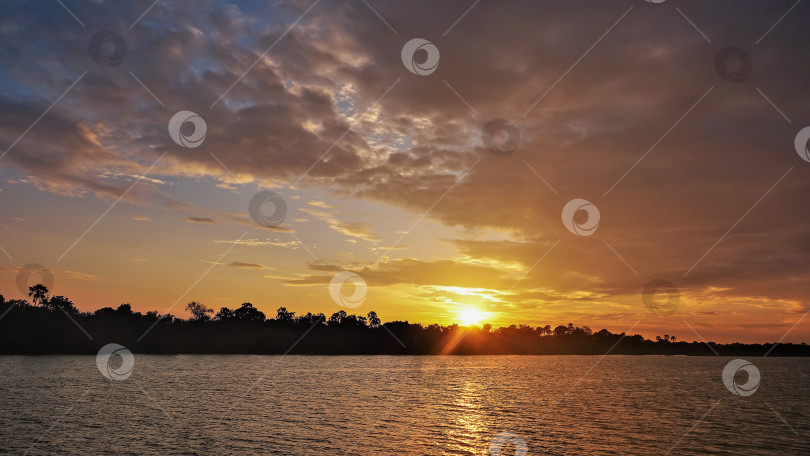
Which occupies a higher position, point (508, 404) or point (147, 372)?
point (508, 404)

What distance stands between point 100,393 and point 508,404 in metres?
71.4

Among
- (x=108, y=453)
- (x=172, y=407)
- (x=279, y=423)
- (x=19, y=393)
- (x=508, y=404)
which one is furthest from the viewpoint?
(x=508, y=404)

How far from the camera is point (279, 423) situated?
61.7 m

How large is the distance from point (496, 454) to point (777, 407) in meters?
77.1

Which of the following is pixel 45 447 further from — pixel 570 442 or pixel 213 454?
pixel 570 442

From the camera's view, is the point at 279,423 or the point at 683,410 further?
the point at 683,410

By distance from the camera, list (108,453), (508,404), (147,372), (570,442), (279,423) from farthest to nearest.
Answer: (147,372), (508,404), (279,423), (570,442), (108,453)

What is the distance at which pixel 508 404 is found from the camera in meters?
88.5

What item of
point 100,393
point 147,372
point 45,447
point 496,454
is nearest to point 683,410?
point 496,454

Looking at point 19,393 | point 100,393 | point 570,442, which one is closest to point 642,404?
A: point 570,442

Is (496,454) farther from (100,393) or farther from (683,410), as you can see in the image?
(100,393)

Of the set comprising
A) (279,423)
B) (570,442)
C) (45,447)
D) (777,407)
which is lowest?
(45,447)

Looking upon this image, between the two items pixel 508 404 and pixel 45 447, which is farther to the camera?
pixel 508 404

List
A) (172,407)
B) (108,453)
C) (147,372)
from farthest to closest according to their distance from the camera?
(147,372) → (172,407) → (108,453)
